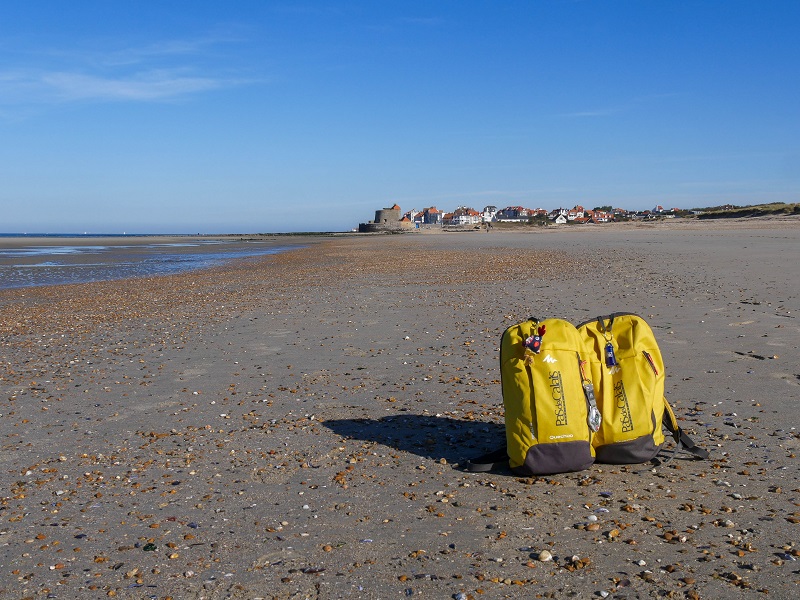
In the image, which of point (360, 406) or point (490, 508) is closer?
point (490, 508)

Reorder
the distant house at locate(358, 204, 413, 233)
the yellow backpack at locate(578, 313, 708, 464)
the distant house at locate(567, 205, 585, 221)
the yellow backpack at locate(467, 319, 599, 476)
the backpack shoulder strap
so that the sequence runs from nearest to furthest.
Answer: the yellow backpack at locate(467, 319, 599, 476), the yellow backpack at locate(578, 313, 708, 464), the backpack shoulder strap, the distant house at locate(358, 204, 413, 233), the distant house at locate(567, 205, 585, 221)

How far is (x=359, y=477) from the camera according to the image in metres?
5.36

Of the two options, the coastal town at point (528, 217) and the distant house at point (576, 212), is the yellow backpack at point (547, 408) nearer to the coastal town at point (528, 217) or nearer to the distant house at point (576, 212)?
the coastal town at point (528, 217)

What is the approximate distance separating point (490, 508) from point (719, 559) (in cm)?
141

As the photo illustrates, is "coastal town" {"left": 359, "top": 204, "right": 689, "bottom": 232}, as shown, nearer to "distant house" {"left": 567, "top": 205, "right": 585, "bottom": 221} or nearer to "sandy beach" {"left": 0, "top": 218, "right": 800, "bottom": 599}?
"distant house" {"left": 567, "top": 205, "right": 585, "bottom": 221}

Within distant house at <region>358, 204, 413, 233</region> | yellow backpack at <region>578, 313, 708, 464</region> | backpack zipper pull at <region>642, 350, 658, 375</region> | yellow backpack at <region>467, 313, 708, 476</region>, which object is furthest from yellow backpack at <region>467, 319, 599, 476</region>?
distant house at <region>358, 204, 413, 233</region>

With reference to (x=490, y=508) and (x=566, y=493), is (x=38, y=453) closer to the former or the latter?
(x=490, y=508)

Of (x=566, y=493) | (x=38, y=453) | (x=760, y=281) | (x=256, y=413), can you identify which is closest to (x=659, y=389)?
(x=566, y=493)

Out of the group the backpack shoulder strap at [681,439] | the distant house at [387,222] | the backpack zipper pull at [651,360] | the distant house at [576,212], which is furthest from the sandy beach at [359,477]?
the distant house at [576,212]

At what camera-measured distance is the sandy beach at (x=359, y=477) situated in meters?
3.85

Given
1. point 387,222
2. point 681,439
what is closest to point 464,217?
point 387,222

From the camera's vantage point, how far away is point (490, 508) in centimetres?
469

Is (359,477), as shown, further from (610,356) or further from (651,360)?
(651,360)

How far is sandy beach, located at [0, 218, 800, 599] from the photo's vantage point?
3850mm
